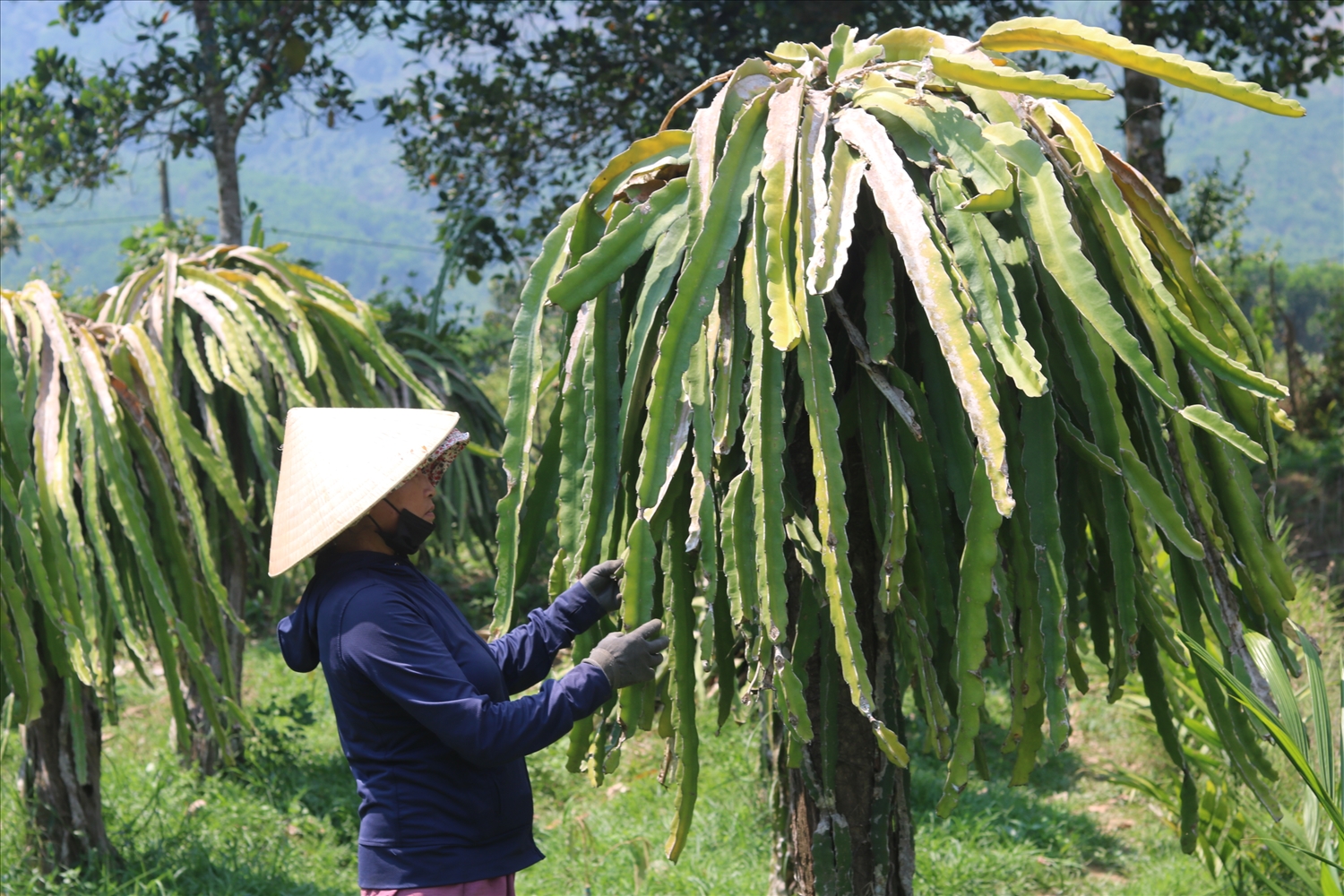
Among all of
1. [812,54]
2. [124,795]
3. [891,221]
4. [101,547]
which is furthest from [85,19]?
[891,221]

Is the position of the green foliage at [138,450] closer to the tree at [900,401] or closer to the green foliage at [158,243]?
the tree at [900,401]

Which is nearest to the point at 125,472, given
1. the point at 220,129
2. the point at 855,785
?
the point at 855,785

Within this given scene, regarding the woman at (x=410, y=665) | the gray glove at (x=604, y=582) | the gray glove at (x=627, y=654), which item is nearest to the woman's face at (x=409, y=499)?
the woman at (x=410, y=665)

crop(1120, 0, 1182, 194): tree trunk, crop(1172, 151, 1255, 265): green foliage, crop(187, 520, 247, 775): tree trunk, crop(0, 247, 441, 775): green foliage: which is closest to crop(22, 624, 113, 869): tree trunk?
crop(0, 247, 441, 775): green foliage

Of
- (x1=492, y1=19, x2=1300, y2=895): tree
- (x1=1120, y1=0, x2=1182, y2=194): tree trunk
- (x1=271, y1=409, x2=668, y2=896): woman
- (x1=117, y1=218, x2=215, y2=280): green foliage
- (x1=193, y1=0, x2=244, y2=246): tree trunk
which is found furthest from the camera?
(x1=117, y1=218, x2=215, y2=280): green foliage

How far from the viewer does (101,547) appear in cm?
357

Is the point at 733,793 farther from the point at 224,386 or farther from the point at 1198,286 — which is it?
the point at 1198,286

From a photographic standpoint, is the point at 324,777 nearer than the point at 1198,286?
No

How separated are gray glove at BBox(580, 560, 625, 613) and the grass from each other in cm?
123

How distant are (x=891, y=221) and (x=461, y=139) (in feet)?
22.6

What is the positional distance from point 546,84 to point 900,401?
6.72 m

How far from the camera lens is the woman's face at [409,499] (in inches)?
90.7

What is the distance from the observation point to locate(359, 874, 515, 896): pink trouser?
2162 millimetres

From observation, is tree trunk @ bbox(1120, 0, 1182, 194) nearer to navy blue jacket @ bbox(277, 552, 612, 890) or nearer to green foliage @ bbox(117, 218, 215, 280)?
navy blue jacket @ bbox(277, 552, 612, 890)
